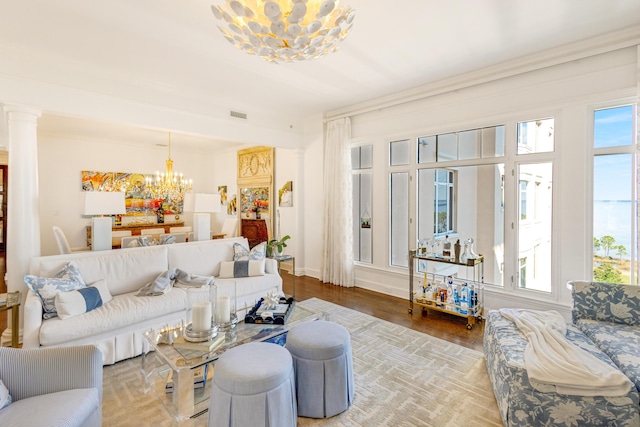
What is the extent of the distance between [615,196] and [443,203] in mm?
1846

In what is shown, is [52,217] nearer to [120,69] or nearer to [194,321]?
[120,69]

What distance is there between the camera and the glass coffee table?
1.98 meters

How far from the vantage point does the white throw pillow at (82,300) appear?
8.33ft

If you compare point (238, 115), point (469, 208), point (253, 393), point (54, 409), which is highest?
point (238, 115)

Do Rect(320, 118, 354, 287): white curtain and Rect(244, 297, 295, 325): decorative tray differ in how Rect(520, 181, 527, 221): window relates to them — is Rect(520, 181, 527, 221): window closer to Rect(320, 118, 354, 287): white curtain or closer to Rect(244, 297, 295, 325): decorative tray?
Rect(320, 118, 354, 287): white curtain

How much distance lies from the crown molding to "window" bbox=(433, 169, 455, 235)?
1.16m

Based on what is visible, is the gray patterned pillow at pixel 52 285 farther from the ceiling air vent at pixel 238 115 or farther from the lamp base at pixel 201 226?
the ceiling air vent at pixel 238 115

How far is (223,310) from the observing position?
7.91ft

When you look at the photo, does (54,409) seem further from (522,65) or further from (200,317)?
(522,65)

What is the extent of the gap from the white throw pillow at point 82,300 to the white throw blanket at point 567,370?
3.41 meters

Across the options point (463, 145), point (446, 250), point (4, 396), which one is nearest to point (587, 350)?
point (446, 250)

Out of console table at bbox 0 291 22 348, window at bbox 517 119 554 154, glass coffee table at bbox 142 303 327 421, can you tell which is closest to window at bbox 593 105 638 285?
window at bbox 517 119 554 154

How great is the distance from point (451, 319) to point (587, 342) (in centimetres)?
167

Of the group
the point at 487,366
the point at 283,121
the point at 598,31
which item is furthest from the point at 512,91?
the point at 283,121
